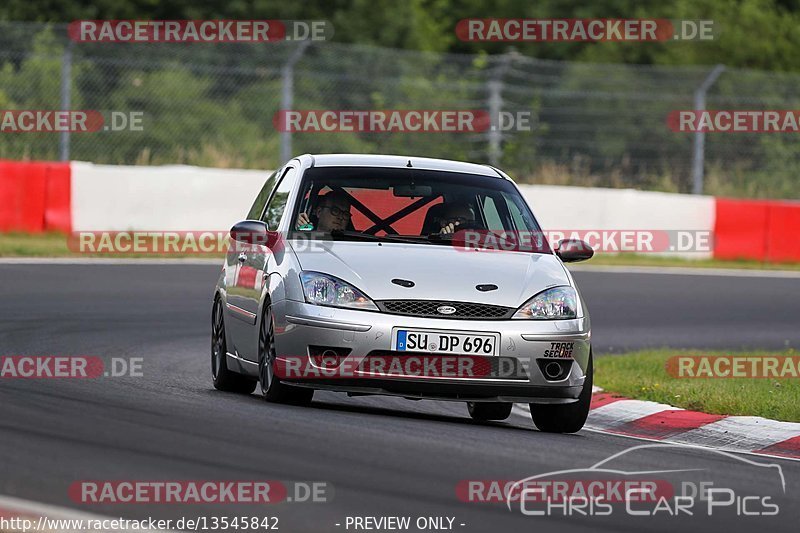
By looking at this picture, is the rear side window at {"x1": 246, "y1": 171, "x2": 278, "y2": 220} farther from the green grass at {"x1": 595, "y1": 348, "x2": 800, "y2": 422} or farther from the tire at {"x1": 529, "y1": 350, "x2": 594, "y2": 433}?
the green grass at {"x1": 595, "y1": 348, "x2": 800, "y2": 422}

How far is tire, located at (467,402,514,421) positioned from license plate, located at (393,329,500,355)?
169cm

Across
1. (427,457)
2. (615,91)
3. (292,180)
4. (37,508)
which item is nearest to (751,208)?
(615,91)

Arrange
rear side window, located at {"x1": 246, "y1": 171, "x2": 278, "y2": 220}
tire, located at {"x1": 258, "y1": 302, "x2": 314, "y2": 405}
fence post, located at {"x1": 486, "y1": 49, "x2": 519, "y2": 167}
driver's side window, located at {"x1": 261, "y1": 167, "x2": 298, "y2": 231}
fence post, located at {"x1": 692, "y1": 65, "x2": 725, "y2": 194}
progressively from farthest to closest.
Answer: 1. fence post, located at {"x1": 486, "y1": 49, "x2": 519, "y2": 167}
2. fence post, located at {"x1": 692, "y1": 65, "x2": 725, "y2": 194}
3. rear side window, located at {"x1": 246, "y1": 171, "x2": 278, "y2": 220}
4. driver's side window, located at {"x1": 261, "y1": 167, "x2": 298, "y2": 231}
5. tire, located at {"x1": 258, "y1": 302, "x2": 314, "y2": 405}

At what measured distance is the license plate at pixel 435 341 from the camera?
9.07m

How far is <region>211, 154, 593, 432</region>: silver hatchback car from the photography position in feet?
29.9

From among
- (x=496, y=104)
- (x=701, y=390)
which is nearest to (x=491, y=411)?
(x=701, y=390)

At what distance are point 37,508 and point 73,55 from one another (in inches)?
799

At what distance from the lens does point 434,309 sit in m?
9.17

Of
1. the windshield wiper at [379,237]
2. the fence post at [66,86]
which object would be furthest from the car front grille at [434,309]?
the fence post at [66,86]

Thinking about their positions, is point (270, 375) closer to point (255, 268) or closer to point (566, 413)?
point (255, 268)

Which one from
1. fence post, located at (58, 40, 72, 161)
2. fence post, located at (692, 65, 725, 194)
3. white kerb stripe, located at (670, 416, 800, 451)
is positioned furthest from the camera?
fence post, located at (692, 65, 725, 194)

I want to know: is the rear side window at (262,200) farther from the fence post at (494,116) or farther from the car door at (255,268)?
the fence post at (494,116)

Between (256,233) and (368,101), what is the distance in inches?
806

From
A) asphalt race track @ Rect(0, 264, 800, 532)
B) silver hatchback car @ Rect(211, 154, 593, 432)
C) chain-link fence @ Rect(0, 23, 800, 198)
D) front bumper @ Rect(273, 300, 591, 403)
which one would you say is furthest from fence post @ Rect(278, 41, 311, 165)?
front bumper @ Rect(273, 300, 591, 403)
